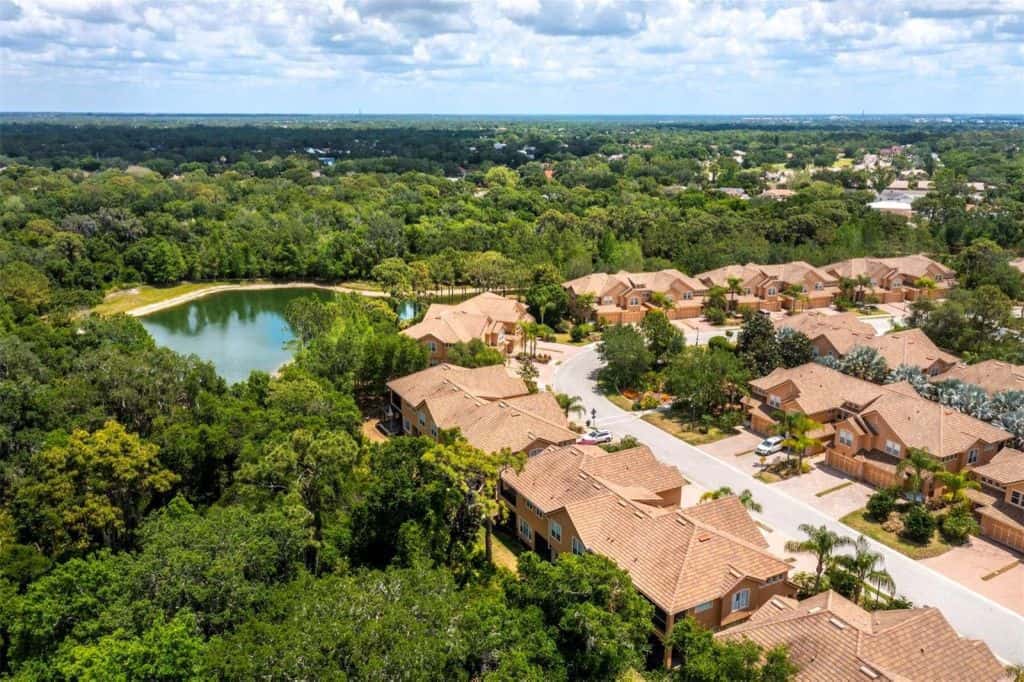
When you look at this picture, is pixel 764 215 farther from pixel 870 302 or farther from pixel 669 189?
pixel 669 189

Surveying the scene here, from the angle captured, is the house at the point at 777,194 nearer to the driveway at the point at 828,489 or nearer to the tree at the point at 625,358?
the tree at the point at 625,358

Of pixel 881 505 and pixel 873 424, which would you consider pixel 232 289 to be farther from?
pixel 881 505

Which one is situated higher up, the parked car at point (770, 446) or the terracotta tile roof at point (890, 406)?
the terracotta tile roof at point (890, 406)

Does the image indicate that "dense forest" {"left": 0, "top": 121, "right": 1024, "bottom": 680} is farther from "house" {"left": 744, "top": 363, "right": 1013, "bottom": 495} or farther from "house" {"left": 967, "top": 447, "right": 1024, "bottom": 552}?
"house" {"left": 967, "top": 447, "right": 1024, "bottom": 552}

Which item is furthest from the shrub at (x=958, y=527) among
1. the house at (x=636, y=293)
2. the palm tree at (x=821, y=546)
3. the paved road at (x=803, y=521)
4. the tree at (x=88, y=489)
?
the house at (x=636, y=293)

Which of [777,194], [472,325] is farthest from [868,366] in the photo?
[777,194]

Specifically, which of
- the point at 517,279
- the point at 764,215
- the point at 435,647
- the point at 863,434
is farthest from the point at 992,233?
the point at 435,647
